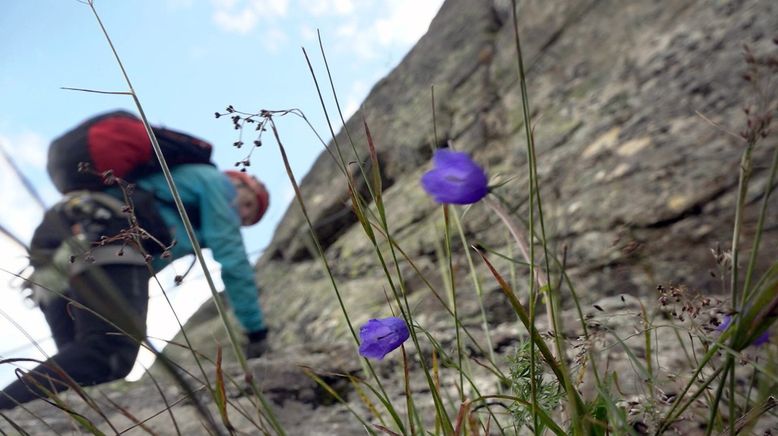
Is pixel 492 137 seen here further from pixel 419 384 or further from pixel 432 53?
pixel 419 384

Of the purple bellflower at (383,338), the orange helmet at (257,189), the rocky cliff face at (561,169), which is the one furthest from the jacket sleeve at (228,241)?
the purple bellflower at (383,338)

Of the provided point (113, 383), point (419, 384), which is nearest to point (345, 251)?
point (113, 383)

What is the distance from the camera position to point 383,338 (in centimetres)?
89

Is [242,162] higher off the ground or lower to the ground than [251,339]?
higher

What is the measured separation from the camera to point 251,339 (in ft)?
14.2

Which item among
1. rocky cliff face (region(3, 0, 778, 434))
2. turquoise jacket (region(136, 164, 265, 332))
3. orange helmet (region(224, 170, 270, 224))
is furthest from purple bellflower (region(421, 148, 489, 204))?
orange helmet (region(224, 170, 270, 224))

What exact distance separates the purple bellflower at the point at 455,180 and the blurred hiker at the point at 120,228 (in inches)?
50.1

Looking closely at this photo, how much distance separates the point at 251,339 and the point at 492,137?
268 centimetres

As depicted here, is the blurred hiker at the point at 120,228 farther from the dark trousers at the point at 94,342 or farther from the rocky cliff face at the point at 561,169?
the rocky cliff face at the point at 561,169

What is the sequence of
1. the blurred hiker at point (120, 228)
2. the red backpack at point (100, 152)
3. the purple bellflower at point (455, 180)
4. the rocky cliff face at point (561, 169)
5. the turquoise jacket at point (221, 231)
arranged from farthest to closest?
the turquoise jacket at point (221, 231) → the red backpack at point (100, 152) → the blurred hiker at point (120, 228) → the rocky cliff face at point (561, 169) → the purple bellflower at point (455, 180)

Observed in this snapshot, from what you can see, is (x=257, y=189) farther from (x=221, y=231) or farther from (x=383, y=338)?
(x=383, y=338)

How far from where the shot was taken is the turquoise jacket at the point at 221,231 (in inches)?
155

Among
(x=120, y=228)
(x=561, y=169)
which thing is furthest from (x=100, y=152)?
(x=561, y=169)

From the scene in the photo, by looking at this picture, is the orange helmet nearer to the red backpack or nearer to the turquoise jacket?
the turquoise jacket
